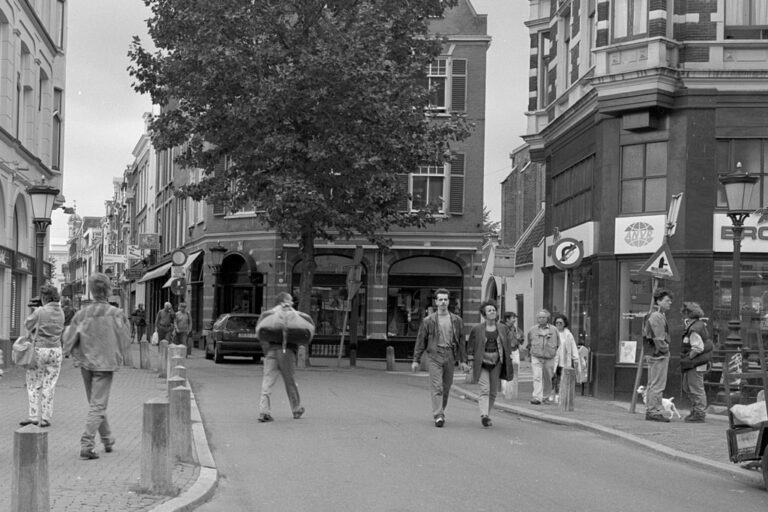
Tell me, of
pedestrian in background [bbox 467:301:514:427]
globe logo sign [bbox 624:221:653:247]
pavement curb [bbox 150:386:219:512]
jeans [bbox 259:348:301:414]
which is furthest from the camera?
globe logo sign [bbox 624:221:653:247]

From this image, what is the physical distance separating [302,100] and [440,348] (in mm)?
12758

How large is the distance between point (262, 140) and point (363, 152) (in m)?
2.61

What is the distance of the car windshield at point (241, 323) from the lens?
3023 cm

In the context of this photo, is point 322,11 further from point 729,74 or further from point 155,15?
point 729,74

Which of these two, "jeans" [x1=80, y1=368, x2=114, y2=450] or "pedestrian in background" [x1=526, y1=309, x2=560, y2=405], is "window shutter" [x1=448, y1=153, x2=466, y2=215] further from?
"jeans" [x1=80, y1=368, x2=114, y2=450]

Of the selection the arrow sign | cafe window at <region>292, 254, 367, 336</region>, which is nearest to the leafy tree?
cafe window at <region>292, 254, 367, 336</region>

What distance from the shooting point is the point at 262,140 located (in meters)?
26.5

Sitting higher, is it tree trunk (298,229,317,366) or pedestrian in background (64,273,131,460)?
tree trunk (298,229,317,366)

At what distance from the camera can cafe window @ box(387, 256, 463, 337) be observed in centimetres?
3831

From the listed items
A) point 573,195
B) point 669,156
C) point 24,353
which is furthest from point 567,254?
point 24,353

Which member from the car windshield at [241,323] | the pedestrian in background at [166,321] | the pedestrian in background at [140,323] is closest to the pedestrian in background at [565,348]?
the car windshield at [241,323]

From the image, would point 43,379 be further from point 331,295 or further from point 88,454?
point 331,295

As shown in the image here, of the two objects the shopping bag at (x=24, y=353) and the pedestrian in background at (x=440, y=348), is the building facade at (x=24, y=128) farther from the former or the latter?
the pedestrian in background at (x=440, y=348)

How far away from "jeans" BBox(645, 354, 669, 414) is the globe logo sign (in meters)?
4.56
